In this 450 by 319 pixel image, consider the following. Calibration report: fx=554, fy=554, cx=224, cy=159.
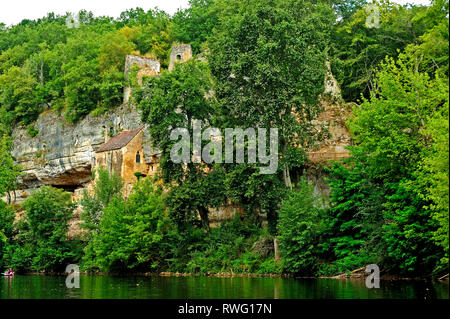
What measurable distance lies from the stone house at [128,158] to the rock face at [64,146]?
1.34 meters

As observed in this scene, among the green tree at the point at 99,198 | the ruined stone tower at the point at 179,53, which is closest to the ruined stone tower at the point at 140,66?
the ruined stone tower at the point at 179,53

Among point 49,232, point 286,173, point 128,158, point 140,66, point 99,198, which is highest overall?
point 140,66

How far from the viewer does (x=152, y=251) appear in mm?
39250

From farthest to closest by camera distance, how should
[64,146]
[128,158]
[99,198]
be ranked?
1. [64,146]
2. [128,158]
3. [99,198]

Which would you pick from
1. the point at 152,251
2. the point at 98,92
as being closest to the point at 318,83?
the point at 152,251

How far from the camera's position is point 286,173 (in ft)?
115

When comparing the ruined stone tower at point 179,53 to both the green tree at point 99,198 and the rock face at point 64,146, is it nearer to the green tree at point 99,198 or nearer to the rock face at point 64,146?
the rock face at point 64,146

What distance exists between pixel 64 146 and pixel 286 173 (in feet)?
106

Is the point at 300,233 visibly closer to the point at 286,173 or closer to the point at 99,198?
the point at 286,173

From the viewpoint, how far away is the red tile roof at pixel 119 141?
172ft

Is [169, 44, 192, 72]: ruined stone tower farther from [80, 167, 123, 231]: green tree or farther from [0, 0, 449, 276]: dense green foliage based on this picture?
[80, 167, 123, 231]: green tree

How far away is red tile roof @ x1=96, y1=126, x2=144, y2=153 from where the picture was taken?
172 feet

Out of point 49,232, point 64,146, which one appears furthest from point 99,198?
point 64,146
